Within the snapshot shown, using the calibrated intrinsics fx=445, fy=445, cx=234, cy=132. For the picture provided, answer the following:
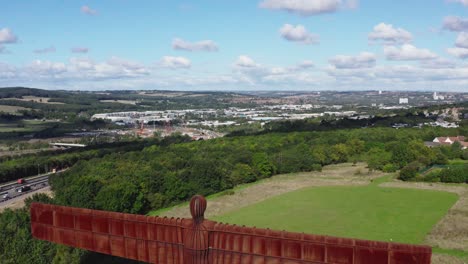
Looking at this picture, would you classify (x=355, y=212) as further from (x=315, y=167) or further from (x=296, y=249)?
(x=296, y=249)

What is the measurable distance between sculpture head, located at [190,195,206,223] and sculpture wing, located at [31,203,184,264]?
596 millimetres

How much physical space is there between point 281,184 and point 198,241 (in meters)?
86.3

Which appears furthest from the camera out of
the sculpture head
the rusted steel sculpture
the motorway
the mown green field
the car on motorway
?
the car on motorway

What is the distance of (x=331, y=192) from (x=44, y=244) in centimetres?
5760

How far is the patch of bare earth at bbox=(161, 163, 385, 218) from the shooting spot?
75625mm

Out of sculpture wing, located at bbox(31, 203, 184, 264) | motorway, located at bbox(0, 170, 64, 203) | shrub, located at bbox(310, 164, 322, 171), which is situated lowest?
motorway, located at bbox(0, 170, 64, 203)

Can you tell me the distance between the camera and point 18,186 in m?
101

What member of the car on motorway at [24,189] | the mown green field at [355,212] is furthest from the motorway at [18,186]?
the mown green field at [355,212]

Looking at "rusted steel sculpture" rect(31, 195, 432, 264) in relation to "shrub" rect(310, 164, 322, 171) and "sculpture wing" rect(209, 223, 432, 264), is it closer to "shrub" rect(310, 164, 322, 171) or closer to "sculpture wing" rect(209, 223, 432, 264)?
"sculpture wing" rect(209, 223, 432, 264)

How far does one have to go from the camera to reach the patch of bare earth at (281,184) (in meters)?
75.6

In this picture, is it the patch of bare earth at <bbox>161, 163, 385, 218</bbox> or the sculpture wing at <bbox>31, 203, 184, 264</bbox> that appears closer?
the sculpture wing at <bbox>31, 203, 184, 264</bbox>

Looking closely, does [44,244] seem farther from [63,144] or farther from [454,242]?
[63,144]

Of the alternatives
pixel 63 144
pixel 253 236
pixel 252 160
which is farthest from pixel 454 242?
pixel 63 144

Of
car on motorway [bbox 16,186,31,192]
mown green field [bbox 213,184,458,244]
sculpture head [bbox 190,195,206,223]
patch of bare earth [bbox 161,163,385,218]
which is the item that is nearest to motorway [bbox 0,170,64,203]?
car on motorway [bbox 16,186,31,192]
